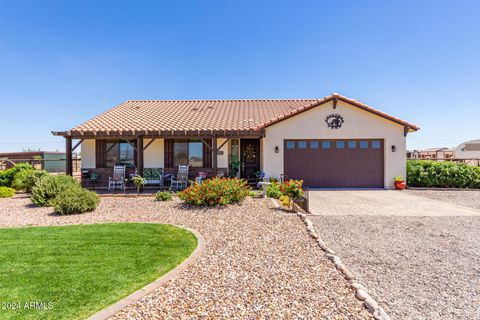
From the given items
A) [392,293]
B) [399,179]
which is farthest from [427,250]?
[399,179]

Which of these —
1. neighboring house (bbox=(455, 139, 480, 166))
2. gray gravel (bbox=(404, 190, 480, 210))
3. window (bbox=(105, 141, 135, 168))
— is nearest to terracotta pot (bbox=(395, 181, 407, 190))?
gray gravel (bbox=(404, 190, 480, 210))

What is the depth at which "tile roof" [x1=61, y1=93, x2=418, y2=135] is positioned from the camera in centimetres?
1163

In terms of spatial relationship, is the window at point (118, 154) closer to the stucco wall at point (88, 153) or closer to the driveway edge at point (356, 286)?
the stucco wall at point (88, 153)

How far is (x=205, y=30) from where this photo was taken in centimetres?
1352

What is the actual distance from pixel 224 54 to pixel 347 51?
728 cm

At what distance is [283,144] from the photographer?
12.1 metres

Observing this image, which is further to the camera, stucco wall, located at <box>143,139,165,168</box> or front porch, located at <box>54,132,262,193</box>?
stucco wall, located at <box>143,139,165,168</box>

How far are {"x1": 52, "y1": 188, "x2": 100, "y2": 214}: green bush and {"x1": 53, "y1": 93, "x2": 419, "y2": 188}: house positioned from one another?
12.7 feet

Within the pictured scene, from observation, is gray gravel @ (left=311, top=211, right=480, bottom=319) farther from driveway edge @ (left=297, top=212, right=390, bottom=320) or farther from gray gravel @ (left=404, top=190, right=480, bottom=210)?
gray gravel @ (left=404, top=190, right=480, bottom=210)

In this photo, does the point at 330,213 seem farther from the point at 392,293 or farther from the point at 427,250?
the point at 392,293

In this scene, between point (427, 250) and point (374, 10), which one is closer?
point (427, 250)

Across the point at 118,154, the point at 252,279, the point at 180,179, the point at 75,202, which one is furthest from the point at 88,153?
the point at 252,279

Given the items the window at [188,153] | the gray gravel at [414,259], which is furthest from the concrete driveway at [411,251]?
the window at [188,153]

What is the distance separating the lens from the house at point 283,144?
1148cm
